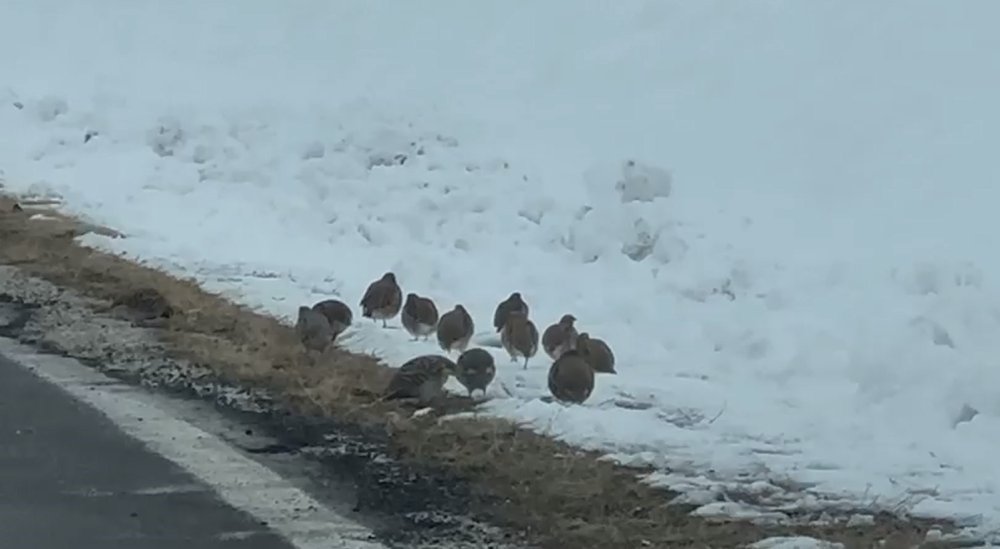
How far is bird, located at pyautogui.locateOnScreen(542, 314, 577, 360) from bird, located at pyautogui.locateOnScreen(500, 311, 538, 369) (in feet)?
0.22

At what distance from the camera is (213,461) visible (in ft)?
22.5

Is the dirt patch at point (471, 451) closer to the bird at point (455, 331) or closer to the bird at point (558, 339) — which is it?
the bird at point (455, 331)

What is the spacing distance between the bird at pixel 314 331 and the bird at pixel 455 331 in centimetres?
55

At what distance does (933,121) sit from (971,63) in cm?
99

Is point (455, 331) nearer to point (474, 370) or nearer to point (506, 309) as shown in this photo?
point (506, 309)

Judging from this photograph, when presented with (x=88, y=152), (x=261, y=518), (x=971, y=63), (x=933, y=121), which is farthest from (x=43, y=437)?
(x=88, y=152)

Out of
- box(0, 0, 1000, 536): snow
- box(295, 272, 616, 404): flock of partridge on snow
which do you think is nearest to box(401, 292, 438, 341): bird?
box(295, 272, 616, 404): flock of partridge on snow

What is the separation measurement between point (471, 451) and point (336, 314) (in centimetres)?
259

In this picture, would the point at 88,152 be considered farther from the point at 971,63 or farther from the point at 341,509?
the point at 341,509

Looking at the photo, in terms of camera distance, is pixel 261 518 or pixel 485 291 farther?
pixel 485 291

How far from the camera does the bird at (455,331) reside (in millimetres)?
9102

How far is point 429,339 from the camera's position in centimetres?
955

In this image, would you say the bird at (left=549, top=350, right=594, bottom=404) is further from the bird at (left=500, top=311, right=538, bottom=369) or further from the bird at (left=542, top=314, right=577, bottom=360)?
the bird at (left=500, top=311, right=538, bottom=369)

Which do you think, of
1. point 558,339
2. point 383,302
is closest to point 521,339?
point 558,339
